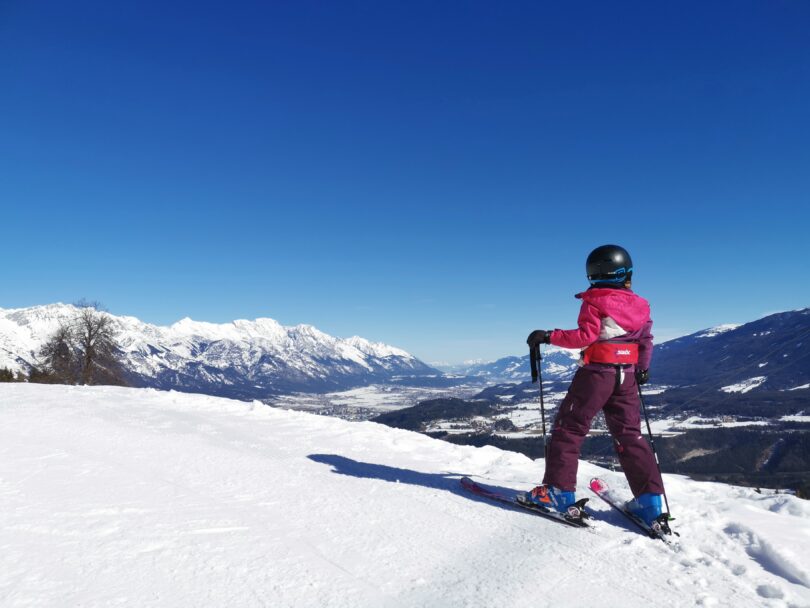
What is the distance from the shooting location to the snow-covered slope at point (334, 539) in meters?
3.03

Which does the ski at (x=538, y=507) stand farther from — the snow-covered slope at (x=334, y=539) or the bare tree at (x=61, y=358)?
the bare tree at (x=61, y=358)

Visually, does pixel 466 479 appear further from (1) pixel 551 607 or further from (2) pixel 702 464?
(2) pixel 702 464

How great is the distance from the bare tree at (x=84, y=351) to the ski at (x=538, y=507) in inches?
1632

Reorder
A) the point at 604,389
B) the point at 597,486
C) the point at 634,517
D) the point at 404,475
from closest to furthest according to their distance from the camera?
the point at 634,517 < the point at 604,389 < the point at 597,486 < the point at 404,475

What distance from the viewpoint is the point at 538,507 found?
4930 millimetres

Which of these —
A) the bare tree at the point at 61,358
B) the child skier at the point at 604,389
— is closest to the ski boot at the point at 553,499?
the child skier at the point at 604,389

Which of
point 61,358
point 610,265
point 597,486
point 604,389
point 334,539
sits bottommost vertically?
point 334,539

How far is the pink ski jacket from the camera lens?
4.81 m

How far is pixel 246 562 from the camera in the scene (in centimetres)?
340

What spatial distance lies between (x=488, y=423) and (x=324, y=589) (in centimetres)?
13767

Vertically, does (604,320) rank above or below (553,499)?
above

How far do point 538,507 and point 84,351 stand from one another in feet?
144

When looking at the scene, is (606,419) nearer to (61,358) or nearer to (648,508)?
(648,508)

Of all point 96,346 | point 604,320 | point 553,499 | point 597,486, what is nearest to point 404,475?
point 553,499
